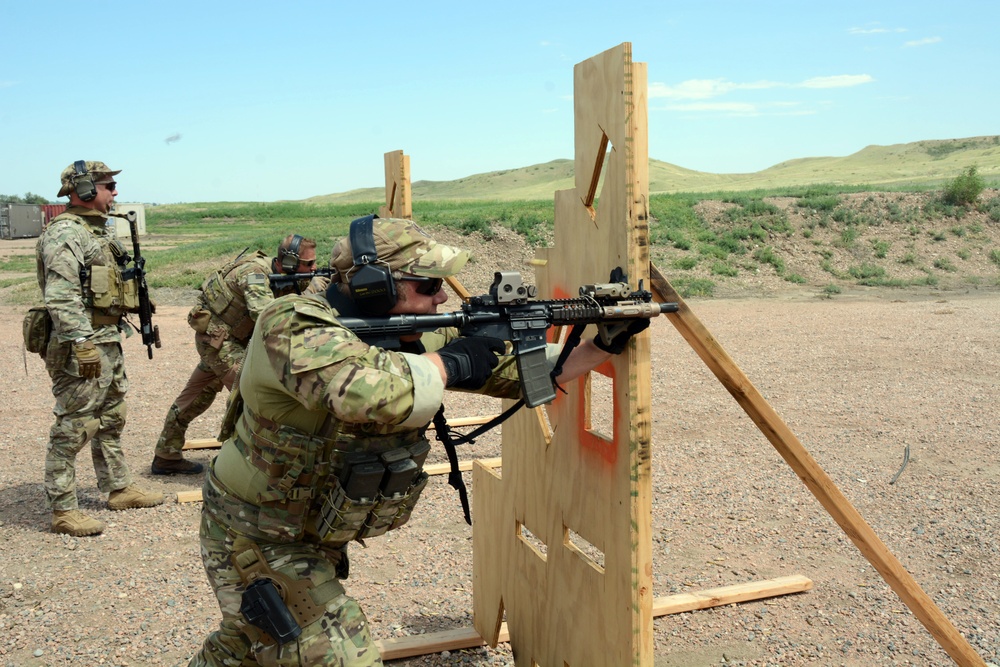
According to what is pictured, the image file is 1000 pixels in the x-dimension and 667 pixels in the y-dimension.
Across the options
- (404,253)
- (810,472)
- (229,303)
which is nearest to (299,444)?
(404,253)

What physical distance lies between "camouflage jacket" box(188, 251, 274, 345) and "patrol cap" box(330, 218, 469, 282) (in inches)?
144

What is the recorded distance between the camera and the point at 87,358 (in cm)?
535

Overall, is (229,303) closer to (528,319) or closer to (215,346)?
(215,346)

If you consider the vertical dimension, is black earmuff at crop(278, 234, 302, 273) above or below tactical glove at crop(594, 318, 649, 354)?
above

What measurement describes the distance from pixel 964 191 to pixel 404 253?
93.3ft

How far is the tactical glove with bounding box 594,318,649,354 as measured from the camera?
277 cm

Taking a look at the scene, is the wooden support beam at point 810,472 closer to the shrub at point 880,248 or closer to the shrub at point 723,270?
the shrub at point 723,270

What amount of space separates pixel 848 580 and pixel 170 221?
2425 inches

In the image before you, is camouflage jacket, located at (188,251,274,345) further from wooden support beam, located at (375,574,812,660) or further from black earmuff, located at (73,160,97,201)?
wooden support beam, located at (375,574,812,660)

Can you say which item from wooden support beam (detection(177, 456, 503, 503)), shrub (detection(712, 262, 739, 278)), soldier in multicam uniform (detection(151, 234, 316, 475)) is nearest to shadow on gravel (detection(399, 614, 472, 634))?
wooden support beam (detection(177, 456, 503, 503))

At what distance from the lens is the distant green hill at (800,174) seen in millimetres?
59906

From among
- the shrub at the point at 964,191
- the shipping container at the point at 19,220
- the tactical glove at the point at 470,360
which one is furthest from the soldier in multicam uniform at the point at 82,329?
the shipping container at the point at 19,220

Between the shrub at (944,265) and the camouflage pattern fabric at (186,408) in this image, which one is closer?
the camouflage pattern fabric at (186,408)

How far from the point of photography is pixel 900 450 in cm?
705
